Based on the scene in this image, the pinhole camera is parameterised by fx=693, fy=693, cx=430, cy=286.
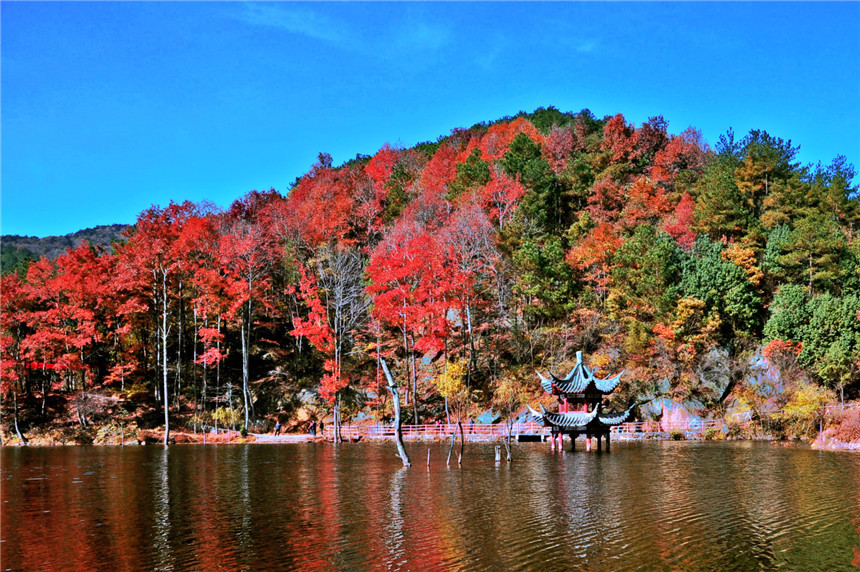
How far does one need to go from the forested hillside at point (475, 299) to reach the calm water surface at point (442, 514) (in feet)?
46.8

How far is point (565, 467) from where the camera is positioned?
30703mm

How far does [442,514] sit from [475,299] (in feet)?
105

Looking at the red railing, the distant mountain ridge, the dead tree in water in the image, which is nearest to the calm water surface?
the dead tree in water

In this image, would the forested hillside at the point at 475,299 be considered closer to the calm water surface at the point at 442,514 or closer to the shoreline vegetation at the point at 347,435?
the shoreline vegetation at the point at 347,435

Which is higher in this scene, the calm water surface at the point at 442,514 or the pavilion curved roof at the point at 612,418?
the pavilion curved roof at the point at 612,418

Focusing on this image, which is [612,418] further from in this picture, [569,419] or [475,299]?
[475,299]

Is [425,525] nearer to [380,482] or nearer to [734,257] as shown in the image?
[380,482]

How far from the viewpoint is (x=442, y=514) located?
1930 centimetres

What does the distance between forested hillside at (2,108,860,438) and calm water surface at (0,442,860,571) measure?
1426 cm

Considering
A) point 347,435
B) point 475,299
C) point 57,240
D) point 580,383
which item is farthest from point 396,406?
point 57,240

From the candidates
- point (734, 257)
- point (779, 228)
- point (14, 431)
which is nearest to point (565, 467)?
point (734, 257)

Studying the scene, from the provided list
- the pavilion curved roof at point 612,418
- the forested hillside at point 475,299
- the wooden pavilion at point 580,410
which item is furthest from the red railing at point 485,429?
the pavilion curved roof at point 612,418

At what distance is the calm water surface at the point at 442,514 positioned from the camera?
48.4 ft

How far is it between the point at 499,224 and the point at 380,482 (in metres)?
35.8
